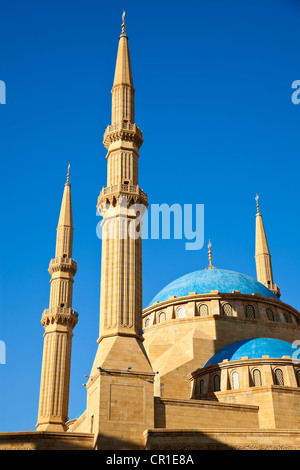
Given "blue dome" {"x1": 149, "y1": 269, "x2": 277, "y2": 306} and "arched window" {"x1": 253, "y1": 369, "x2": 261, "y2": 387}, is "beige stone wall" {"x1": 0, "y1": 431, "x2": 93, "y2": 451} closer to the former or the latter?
"arched window" {"x1": 253, "y1": 369, "x2": 261, "y2": 387}

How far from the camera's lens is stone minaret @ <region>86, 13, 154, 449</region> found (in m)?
18.8

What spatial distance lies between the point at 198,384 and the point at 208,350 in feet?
10.1

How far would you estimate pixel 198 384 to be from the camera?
2531 cm

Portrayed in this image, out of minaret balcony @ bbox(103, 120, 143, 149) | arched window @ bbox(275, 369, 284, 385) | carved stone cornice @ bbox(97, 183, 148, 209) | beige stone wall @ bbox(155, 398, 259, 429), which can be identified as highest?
minaret balcony @ bbox(103, 120, 143, 149)

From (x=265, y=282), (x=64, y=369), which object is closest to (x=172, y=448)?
(x=64, y=369)

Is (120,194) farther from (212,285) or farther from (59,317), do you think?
(212,285)

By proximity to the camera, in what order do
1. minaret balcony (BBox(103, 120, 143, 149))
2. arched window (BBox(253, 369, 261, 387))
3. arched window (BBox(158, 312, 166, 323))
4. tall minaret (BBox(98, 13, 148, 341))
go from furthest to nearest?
arched window (BBox(158, 312, 166, 323)), minaret balcony (BBox(103, 120, 143, 149)), arched window (BBox(253, 369, 261, 387)), tall minaret (BBox(98, 13, 148, 341))

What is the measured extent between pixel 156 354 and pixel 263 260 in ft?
38.7

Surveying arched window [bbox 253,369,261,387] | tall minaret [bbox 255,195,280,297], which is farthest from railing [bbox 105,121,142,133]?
tall minaret [bbox 255,195,280,297]

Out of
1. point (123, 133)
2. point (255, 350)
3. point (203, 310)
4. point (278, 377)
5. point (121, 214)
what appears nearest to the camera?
point (121, 214)

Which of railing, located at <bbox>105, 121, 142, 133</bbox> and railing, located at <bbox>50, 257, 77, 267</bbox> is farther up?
railing, located at <bbox>105, 121, 142, 133</bbox>

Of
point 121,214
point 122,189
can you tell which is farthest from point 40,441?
point 122,189

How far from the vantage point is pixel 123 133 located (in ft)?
80.9
